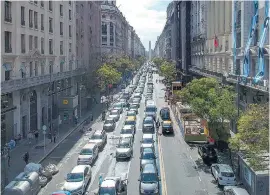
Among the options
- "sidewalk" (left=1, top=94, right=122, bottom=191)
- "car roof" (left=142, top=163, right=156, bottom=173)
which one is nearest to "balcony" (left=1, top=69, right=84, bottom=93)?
"sidewalk" (left=1, top=94, right=122, bottom=191)

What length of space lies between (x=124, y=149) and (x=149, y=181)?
11.2 meters

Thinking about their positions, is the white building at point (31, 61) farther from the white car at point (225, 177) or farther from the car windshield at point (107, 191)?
the white car at point (225, 177)

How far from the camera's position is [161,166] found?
38.7m

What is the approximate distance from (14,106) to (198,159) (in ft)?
72.8

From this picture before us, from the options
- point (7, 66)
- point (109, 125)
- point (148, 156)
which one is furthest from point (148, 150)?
point (7, 66)

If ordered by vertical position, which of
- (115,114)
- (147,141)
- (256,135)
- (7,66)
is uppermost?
(7,66)

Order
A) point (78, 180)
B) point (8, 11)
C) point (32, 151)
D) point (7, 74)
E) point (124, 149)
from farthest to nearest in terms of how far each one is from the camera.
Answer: point (7, 74)
point (8, 11)
point (32, 151)
point (124, 149)
point (78, 180)

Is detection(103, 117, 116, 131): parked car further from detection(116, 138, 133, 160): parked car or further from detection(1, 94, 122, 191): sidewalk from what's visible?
detection(116, 138, 133, 160): parked car

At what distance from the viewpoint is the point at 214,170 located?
114 ft

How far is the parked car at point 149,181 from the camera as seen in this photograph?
30.4 m

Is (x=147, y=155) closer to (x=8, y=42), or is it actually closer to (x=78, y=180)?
(x=78, y=180)

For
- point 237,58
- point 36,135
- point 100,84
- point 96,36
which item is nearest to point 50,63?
point 36,135

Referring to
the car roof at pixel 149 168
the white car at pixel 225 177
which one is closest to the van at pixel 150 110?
the car roof at pixel 149 168

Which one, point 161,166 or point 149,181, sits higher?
point 149,181
